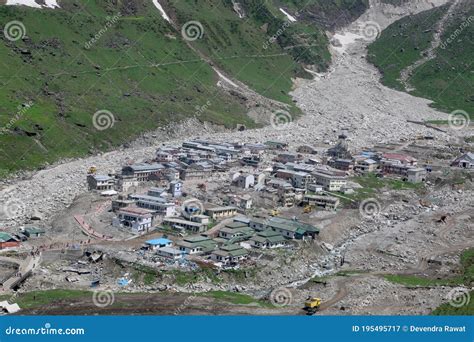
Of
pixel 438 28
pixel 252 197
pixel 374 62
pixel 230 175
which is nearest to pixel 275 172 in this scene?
pixel 230 175

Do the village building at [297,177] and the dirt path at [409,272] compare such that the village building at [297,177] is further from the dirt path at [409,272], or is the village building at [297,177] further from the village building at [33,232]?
the village building at [33,232]

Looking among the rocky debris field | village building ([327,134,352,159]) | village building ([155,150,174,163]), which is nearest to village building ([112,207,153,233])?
the rocky debris field

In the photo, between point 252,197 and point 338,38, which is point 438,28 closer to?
point 338,38

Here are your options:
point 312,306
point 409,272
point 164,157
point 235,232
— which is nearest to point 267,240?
point 235,232

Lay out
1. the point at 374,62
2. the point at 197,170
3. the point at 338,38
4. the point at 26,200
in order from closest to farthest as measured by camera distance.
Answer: the point at 26,200 → the point at 197,170 → the point at 374,62 → the point at 338,38

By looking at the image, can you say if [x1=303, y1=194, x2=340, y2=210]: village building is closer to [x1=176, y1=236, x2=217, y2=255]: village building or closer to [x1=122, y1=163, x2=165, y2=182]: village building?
[x1=122, y1=163, x2=165, y2=182]: village building
